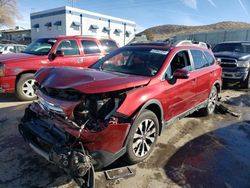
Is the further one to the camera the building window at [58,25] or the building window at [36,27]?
the building window at [36,27]

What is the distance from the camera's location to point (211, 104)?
19.7 ft

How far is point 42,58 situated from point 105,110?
15.1ft

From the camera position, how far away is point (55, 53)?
7098mm

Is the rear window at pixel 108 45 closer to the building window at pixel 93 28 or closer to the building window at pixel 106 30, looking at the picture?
the building window at pixel 93 28

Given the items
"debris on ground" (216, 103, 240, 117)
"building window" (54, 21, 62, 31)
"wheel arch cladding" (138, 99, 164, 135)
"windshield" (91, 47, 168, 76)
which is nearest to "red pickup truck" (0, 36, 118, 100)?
"windshield" (91, 47, 168, 76)

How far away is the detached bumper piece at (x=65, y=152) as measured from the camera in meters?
2.62

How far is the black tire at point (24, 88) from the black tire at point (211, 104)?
4.76 metres

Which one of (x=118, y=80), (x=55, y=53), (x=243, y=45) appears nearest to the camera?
(x=118, y=80)

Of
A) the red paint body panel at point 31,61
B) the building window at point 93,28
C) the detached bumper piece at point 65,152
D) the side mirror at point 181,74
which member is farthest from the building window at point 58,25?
the detached bumper piece at point 65,152

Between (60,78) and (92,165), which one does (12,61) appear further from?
(92,165)

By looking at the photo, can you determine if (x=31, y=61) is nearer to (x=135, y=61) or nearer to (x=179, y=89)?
(x=135, y=61)

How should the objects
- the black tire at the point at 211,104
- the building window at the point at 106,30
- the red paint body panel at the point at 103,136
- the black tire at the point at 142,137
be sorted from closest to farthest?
the red paint body panel at the point at 103,136 → the black tire at the point at 142,137 → the black tire at the point at 211,104 → the building window at the point at 106,30

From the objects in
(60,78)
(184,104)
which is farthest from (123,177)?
(184,104)

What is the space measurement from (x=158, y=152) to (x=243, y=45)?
8626mm
